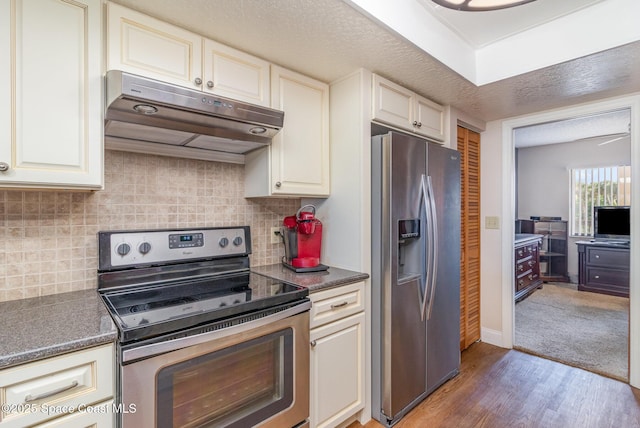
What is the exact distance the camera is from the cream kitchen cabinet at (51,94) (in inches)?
42.7

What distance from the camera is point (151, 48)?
137 centimetres

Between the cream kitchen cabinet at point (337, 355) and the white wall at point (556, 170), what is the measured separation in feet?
16.9

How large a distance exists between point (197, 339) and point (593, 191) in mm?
6257

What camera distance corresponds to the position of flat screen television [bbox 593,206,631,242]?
15.2ft

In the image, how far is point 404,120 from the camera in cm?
212

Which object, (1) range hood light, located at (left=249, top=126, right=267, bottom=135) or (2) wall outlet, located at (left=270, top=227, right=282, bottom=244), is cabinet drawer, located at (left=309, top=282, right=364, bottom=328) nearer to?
(2) wall outlet, located at (left=270, top=227, right=282, bottom=244)

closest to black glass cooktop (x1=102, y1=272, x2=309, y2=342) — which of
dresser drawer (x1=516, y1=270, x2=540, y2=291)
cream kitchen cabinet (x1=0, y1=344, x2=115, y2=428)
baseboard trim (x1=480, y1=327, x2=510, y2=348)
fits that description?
cream kitchen cabinet (x1=0, y1=344, x2=115, y2=428)

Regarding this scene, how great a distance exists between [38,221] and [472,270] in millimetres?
3062

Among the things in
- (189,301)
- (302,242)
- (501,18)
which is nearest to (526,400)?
(302,242)

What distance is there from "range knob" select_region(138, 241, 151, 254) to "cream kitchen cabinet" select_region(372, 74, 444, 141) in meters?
1.42

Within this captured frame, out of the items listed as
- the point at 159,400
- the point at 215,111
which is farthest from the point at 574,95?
the point at 159,400

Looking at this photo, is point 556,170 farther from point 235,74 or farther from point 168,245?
point 168,245

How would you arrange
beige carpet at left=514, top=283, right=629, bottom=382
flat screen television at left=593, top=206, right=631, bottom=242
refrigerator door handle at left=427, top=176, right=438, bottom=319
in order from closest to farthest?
refrigerator door handle at left=427, top=176, right=438, bottom=319 < beige carpet at left=514, top=283, right=629, bottom=382 < flat screen television at left=593, top=206, right=631, bottom=242

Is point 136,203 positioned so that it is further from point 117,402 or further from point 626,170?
point 626,170
